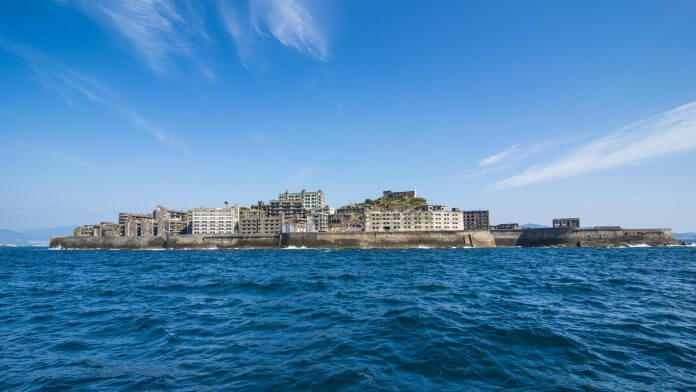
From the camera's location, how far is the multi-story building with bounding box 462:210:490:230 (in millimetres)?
165375

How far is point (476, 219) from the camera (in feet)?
547

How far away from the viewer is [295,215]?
5896 inches

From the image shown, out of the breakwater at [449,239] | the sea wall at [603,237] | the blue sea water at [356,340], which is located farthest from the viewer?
the breakwater at [449,239]

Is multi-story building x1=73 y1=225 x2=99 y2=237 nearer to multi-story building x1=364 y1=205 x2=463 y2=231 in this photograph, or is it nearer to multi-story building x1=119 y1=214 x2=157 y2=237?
multi-story building x1=119 y1=214 x2=157 y2=237

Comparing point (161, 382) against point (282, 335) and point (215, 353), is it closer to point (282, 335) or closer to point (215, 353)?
point (215, 353)

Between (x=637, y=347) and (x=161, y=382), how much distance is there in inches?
546

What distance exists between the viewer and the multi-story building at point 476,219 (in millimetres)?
165375

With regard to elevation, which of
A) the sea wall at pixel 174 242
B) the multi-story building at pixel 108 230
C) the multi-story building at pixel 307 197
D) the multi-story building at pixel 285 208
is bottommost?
the sea wall at pixel 174 242

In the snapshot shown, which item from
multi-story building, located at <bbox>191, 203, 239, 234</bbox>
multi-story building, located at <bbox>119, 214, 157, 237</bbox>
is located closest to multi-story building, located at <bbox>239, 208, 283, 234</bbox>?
multi-story building, located at <bbox>191, 203, 239, 234</bbox>

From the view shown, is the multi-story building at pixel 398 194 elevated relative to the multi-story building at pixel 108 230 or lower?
elevated

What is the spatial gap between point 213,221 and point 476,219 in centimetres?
11779

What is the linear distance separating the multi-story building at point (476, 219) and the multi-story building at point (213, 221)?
10376 cm

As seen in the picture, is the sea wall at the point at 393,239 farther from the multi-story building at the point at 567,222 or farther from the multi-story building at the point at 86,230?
the multi-story building at the point at 86,230

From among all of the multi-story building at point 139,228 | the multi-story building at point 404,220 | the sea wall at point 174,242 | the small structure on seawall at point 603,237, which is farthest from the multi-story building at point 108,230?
the small structure on seawall at point 603,237
